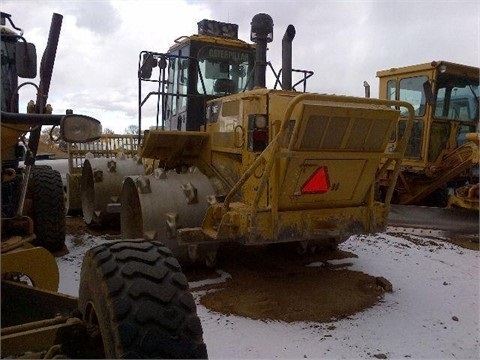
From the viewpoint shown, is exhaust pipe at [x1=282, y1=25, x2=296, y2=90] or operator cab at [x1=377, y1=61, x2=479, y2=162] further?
operator cab at [x1=377, y1=61, x2=479, y2=162]

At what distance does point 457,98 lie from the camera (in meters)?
9.70

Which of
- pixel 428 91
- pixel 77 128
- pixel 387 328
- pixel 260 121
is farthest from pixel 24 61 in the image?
pixel 428 91

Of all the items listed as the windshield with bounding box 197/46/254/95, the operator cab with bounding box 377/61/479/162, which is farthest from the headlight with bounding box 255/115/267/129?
the operator cab with bounding box 377/61/479/162

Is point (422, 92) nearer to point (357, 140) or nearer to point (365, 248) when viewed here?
point (365, 248)

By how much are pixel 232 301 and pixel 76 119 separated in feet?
9.52

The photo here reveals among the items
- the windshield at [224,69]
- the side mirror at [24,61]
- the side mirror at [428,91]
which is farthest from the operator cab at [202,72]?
the side mirror at [428,91]

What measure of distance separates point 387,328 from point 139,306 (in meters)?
2.83

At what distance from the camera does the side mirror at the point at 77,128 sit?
2.09 metres

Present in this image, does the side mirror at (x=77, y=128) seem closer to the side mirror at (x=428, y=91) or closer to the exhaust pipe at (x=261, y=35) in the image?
the exhaust pipe at (x=261, y=35)

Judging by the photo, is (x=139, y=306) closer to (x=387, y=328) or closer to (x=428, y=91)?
(x=387, y=328)

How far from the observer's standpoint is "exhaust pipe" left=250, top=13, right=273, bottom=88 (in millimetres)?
5566

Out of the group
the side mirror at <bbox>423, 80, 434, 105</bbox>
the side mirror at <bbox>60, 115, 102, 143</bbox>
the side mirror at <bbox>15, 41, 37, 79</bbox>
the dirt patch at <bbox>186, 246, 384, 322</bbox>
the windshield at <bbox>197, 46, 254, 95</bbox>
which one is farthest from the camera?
the side mirror at <bbox>423, 80, 434, 105</bbox>

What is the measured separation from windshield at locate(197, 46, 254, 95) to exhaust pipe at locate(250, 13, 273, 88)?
1065 millimetres

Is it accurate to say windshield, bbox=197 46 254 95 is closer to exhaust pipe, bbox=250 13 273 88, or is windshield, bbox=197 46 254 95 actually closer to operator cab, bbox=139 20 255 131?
operator cab, bbox=139 20 255 131
